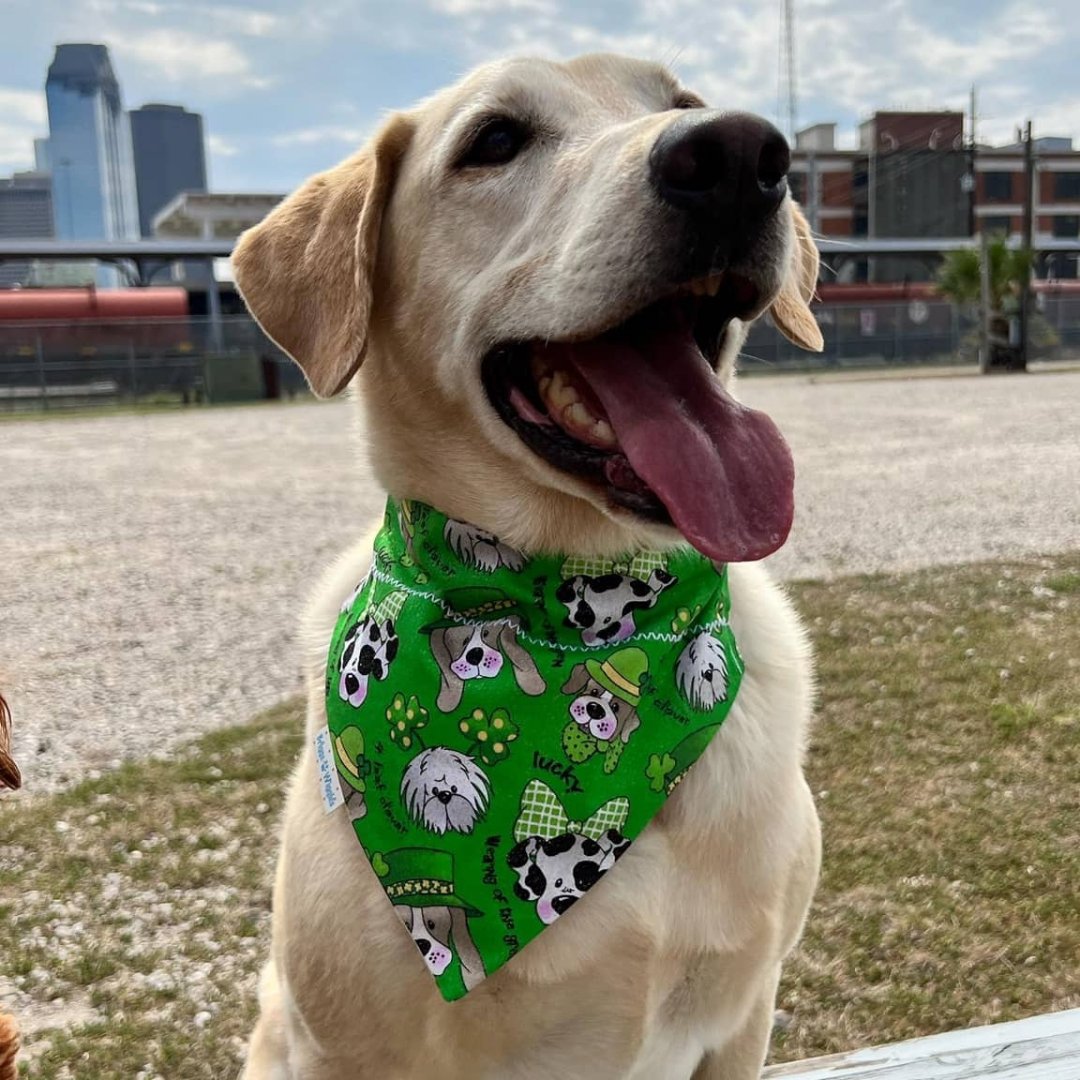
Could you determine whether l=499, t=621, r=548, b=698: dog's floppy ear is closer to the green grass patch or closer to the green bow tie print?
the green bow tie print

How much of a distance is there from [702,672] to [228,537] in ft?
23.7

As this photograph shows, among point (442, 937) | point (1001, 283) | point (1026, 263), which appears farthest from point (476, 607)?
point (1026, 263)

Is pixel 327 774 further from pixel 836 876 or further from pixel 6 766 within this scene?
pixel 836 876

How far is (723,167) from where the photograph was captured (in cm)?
172

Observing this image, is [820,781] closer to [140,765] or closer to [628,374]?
[628,374]

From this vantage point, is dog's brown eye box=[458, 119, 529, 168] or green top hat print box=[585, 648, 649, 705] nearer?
green top hat print box=[585, 648, 649, 705]

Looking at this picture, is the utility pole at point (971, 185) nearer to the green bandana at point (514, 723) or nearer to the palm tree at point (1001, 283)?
the palm tree at point (1001, 283)

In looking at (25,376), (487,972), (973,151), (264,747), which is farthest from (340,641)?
(973,151)

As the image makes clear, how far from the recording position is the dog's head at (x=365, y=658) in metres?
1.99

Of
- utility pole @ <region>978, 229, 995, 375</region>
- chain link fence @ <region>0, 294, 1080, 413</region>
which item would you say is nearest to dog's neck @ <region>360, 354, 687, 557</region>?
chain link fence @ <region>0, 294, 1080, 413</region>

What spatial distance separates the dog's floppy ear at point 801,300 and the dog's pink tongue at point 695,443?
495mm

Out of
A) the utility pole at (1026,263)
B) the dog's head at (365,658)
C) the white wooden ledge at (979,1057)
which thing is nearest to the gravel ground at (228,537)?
the dog's head at (365,658)

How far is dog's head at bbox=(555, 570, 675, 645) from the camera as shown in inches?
76.3

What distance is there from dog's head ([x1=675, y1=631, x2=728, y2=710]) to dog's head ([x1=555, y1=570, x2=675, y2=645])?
4.7 inches
